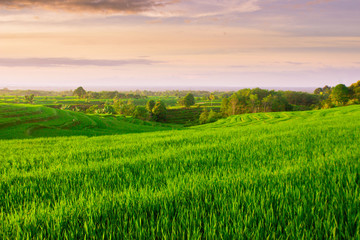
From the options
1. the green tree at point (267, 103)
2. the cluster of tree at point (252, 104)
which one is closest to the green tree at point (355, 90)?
the cluster of tree at point (252, 104)

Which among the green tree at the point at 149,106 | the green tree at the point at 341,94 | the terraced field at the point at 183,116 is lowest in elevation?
the terraced field at the point at 183,116

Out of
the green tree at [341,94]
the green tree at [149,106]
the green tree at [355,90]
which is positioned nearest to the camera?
the green tree at [355,90]

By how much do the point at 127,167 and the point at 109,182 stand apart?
110cm

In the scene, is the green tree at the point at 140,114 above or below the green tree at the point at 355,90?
below

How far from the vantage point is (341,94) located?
334 feet

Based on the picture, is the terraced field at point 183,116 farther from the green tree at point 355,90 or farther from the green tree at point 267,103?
the green tree at point 355,90

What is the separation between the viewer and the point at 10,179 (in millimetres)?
4859

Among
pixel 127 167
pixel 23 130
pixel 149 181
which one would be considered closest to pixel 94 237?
pixel 149 181

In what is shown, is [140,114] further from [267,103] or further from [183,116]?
[267,103]

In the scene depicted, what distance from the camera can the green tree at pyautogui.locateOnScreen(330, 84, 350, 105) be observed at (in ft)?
333

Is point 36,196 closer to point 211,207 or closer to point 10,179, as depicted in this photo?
point 10,179

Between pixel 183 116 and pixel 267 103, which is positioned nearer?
pixel 267 103

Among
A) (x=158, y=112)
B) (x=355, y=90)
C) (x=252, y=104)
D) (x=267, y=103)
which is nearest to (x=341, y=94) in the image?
(x=355, y=90)

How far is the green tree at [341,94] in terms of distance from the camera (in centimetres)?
10150
